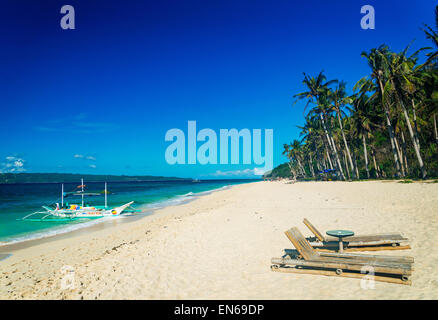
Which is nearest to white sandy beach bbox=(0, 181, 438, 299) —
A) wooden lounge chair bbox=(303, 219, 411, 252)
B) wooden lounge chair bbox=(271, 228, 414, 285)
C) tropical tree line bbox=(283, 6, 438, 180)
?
wooden lounge chair bbox=(271, 228, 414, 285)

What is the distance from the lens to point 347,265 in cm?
531

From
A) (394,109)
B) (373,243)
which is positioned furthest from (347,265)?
(394,109)

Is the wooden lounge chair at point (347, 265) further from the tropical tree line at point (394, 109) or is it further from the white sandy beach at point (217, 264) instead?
the tropical tree line at point (394, 109)

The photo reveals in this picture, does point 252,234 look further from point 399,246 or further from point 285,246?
point 399,246

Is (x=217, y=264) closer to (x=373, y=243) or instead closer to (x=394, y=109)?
(x=373, y=243)

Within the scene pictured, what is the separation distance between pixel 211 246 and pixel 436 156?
3390 centimetres

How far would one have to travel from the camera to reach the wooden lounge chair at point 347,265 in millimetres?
4887

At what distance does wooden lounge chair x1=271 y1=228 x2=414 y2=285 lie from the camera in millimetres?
4887

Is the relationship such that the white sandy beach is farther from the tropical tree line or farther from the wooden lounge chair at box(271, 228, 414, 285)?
the tropical tree line

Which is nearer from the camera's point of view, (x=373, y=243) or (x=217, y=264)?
(x=217, y=264)

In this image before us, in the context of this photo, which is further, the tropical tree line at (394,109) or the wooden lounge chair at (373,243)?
the tropical tree line at (394,109)

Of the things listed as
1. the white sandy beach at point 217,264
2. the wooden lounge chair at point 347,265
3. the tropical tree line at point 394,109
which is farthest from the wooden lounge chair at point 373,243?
the tropical tree line at point 394,109
